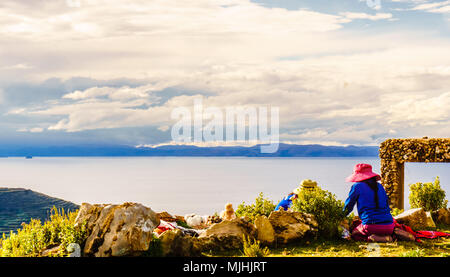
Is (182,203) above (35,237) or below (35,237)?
below

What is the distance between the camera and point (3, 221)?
34375mm

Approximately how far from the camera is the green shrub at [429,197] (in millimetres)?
16641

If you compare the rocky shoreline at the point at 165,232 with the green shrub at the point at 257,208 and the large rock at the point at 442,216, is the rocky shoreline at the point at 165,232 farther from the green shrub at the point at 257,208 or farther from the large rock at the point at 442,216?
the large rock at the point at 442,216

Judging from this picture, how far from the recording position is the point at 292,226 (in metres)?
11.6

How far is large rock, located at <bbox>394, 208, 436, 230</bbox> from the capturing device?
1418cm

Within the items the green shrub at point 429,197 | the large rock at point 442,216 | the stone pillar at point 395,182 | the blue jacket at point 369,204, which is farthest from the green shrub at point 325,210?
the stone pillar at point 395,182

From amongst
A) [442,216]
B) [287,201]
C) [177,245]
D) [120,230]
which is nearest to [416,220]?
[442,216]

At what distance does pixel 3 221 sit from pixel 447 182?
3074cm

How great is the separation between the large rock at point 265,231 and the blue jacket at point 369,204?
83.2 inches

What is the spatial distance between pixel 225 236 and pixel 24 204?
32000 mm

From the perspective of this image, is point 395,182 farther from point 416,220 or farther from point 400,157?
point 416,220

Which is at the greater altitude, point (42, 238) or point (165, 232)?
point (165, 232)
